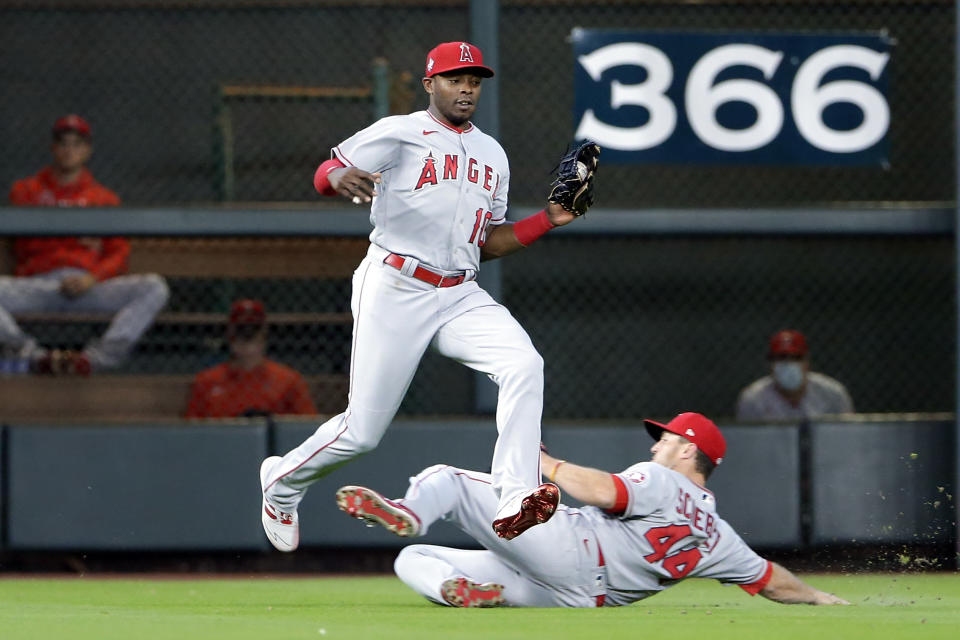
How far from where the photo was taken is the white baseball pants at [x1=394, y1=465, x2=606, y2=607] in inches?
173

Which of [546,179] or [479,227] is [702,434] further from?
[546,179]

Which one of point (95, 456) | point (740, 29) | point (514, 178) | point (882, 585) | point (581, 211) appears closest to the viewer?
point (581, 211)

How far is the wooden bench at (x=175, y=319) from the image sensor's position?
695 cm

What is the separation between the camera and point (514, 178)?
7707mm

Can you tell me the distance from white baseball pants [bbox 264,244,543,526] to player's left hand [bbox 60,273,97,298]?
8.82ft

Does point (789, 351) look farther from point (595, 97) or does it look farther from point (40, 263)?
point (40, 263)

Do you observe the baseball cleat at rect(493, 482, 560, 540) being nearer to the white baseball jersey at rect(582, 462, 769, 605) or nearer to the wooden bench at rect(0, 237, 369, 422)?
the white baseball jersey at rect(582, 462, 769, 605)

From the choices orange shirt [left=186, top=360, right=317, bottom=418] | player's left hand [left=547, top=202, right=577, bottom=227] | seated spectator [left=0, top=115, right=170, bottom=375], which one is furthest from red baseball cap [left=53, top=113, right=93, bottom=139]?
player's left hand [left=547, top=202, right=577, bottom=227]

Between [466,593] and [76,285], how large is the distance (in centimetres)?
333

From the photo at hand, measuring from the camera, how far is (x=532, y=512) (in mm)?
4031

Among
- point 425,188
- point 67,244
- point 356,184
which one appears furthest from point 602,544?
point 67,244

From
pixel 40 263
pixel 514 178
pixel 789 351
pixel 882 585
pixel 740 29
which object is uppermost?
pixel 740 29

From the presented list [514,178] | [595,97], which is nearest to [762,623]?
[595,97]

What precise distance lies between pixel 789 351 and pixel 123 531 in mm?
3471
